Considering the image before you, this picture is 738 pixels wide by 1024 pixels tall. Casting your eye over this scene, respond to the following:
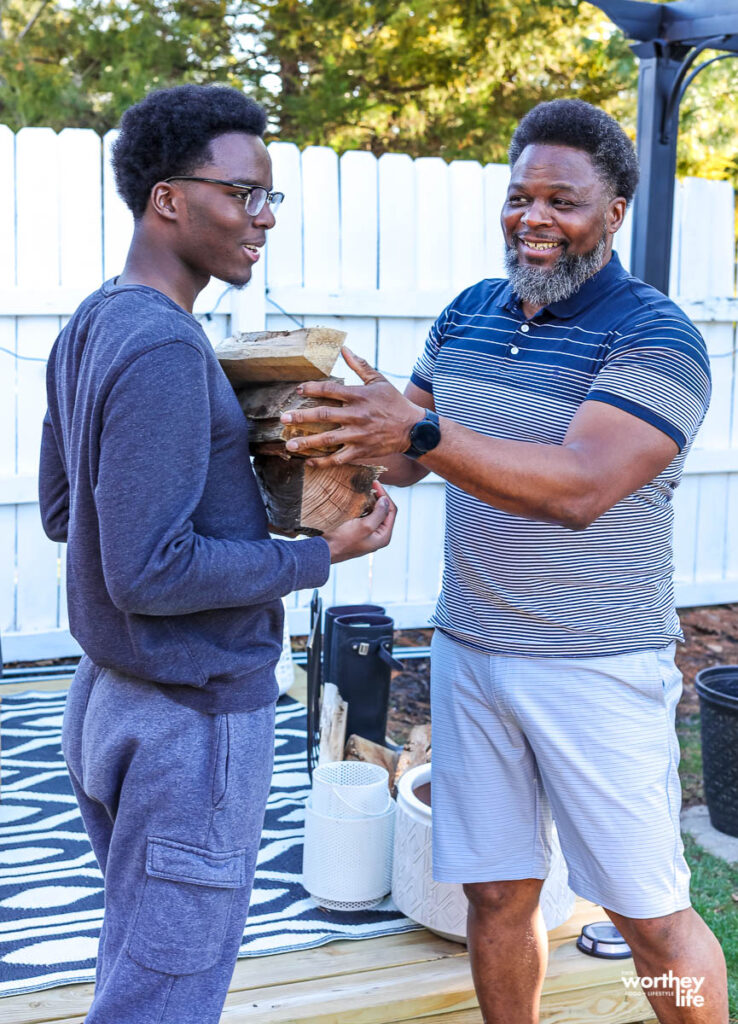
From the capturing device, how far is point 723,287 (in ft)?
19.2

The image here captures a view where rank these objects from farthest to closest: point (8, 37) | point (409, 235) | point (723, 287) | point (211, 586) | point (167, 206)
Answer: point (8, 37) → point (723, 287) → point (409, 235) → point (167, 206) → point (211, 586)

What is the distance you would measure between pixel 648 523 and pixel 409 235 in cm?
344

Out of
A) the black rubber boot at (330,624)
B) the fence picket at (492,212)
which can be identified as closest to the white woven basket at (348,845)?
the black rubber boot at (330,624)

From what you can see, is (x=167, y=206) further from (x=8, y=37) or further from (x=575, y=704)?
(x=8, y=37)

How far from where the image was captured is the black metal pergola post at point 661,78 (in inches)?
134

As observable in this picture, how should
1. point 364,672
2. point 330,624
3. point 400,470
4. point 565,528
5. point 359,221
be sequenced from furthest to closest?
point 359,221, point 330,624, point 364,672, point 400,470, point 565,528

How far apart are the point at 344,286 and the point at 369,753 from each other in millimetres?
2582

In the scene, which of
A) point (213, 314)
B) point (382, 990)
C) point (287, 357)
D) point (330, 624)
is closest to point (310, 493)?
point (287, 357)

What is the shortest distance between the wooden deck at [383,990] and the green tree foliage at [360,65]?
6324 mm

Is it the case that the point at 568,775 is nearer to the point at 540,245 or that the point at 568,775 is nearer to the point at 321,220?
the point at 540,245

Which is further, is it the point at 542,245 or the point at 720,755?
the point at 720,755

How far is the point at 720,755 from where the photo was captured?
3.61 meters

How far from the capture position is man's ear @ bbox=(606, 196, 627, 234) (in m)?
2.09

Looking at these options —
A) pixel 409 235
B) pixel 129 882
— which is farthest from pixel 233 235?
pixel 409 235
